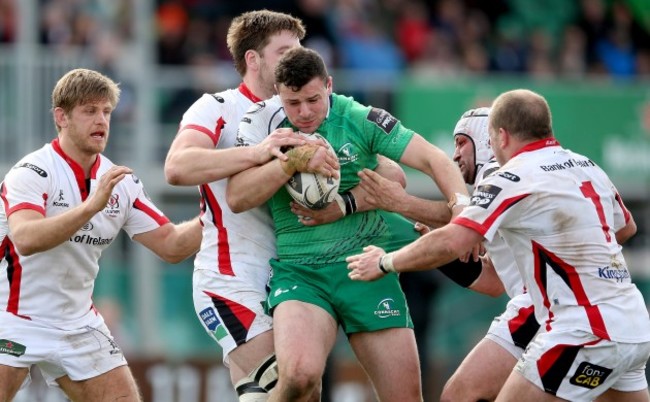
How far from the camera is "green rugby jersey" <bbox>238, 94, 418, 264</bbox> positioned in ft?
27.3

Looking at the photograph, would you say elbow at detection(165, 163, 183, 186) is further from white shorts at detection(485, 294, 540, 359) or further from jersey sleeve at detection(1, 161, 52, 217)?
white shorts at detection(485, 294, 540, 359)

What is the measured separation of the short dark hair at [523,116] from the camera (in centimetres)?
805

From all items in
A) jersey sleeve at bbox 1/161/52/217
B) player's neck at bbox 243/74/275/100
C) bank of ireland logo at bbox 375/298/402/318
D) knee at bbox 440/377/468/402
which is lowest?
knee at bbox 440/377/468/402

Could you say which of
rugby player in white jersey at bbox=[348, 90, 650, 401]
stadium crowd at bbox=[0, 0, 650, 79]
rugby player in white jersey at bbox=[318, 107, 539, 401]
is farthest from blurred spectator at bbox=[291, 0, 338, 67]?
rugby player in white jersey at bbox=[348, 90, 650, 401]

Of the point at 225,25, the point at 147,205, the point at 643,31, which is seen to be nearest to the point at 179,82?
the point at 225,25

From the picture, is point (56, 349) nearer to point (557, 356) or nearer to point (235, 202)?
point (235, 202)

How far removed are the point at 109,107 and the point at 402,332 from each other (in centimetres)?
228

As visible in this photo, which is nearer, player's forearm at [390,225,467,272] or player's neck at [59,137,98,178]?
player's forearm at [390,225,467,272]

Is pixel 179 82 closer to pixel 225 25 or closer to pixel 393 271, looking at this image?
pixel 225 25

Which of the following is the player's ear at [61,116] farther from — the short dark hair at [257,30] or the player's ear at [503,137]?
the player's ear at [503,137]

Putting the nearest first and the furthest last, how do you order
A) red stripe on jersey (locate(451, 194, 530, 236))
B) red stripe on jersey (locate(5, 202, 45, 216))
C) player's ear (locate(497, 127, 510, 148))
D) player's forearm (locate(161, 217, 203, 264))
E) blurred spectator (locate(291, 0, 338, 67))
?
red stripe on jersey (locate(451, 194, 530, 236))
player's ear (locate(497, 127, 510, 148))
red stripe on jersey (locate(5, 202, 45, 216))
player's forearm (locate(161, 217, 203, 264))
blurred spectator (locate(291, 0, 338, 67))

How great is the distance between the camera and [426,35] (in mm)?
21016

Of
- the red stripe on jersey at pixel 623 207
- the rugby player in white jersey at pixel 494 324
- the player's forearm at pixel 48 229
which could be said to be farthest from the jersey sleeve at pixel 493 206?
the player's forearm at pixel 48 229

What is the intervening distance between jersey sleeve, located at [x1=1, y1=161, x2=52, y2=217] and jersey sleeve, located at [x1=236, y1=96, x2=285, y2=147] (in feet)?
4.06
